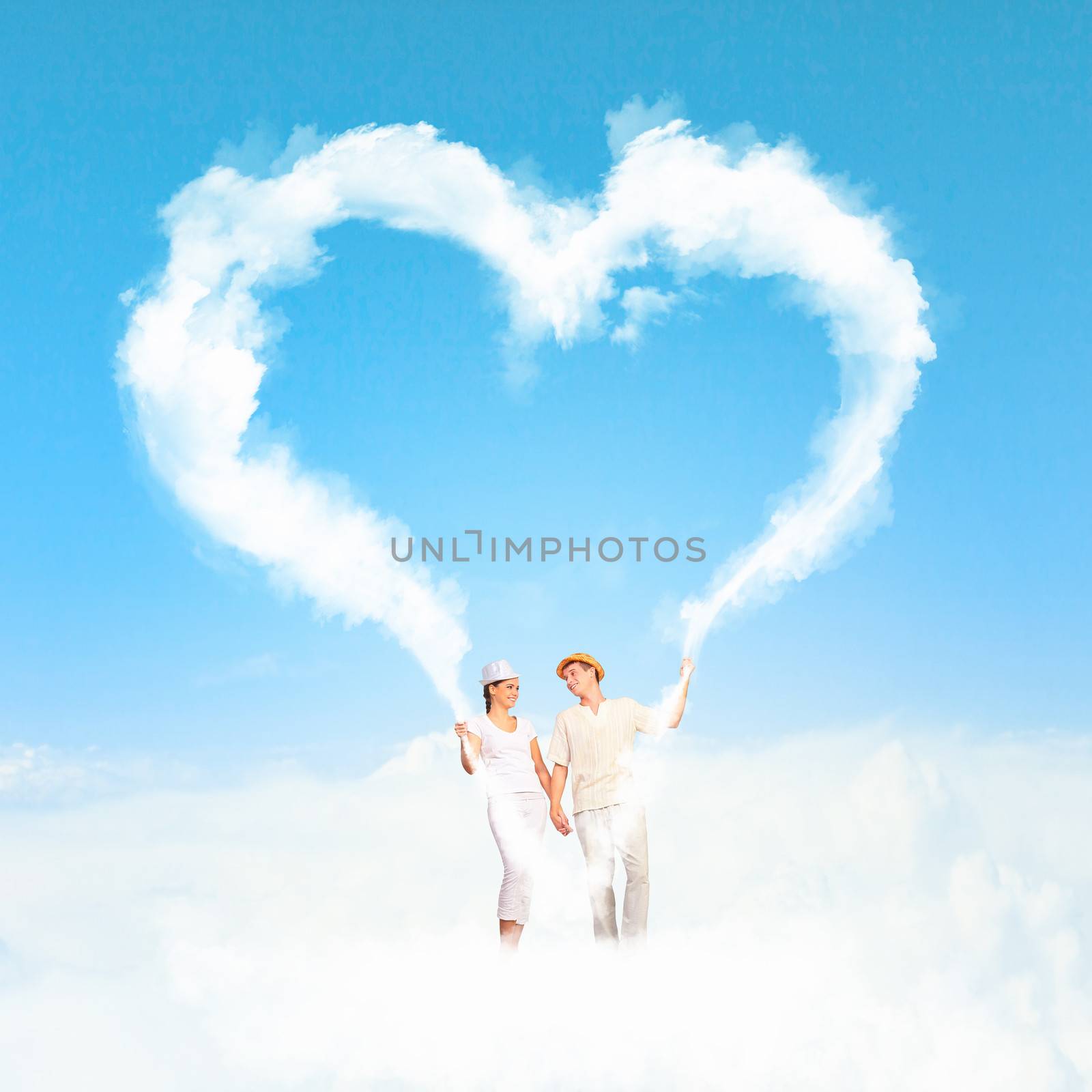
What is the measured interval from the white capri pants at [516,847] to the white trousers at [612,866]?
52 cm

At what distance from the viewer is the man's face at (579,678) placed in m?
13.4

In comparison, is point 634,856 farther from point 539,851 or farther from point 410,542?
point 410,542

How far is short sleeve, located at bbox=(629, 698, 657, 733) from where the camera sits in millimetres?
13492

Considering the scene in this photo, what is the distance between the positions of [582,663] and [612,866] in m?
1.96

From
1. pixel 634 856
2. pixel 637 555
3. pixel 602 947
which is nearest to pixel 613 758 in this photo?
pixel 634 856

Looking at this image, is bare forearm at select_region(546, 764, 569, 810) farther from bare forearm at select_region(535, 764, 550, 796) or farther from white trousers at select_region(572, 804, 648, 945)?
white trousers at select_region(572, 804, 648, 945)

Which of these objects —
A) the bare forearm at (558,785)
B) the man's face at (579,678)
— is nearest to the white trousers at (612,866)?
the bare forearm at (558,785)

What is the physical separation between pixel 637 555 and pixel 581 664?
244 cm

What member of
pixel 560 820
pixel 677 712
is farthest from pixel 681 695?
pixel 560 820

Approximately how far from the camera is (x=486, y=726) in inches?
524

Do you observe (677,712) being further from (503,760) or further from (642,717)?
(503,760)

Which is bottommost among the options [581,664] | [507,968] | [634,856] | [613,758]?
[507,968]

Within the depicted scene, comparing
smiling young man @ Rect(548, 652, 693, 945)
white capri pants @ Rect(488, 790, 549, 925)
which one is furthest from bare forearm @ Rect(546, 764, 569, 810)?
white capri pants @ Rect(488, 790, 549, 925)

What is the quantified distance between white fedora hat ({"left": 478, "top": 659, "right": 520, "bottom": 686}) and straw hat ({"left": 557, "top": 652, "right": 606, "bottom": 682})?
43 cm
